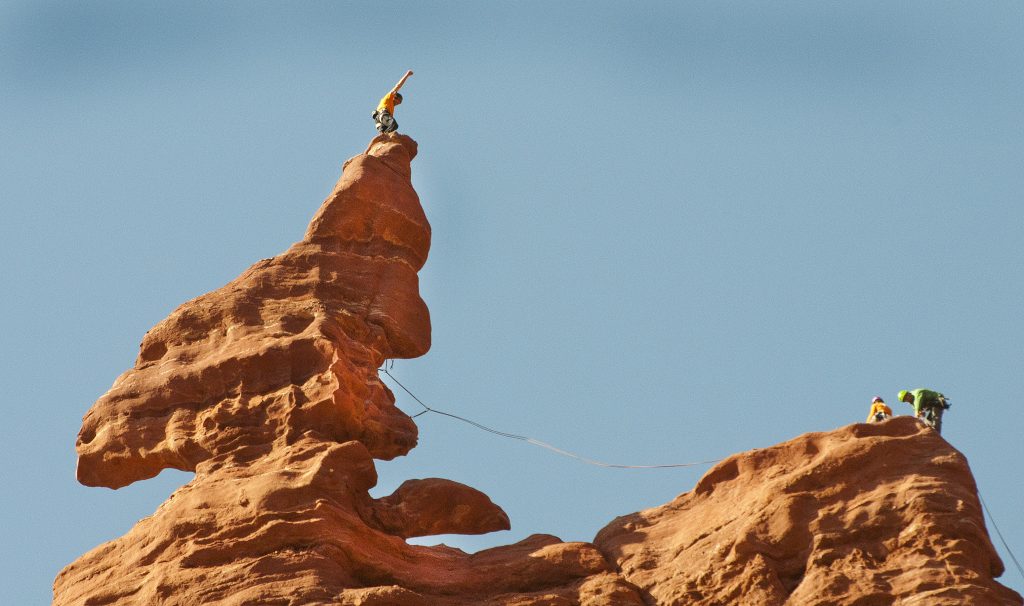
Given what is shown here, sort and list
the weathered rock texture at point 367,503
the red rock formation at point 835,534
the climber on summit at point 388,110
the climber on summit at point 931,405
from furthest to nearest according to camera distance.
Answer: the climber on summit at point 388,110, the climber on summit at point 931,405, the weathered rock texture at point 367,503, the red rock formation at point 835,534

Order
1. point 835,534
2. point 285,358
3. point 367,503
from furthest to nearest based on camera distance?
1. point 285,358
2. point 367,503
3. point 835,534

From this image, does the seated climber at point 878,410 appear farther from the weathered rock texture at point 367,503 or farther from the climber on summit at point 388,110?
the climber on summit at point 388,110

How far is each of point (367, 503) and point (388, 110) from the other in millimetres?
10843

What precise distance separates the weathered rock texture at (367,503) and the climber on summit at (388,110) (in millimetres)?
4508

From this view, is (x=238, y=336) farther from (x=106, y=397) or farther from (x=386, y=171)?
(x=386, y=171)

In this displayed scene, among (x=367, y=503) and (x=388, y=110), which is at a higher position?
(x=388, y=110)

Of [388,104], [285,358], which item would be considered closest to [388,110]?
[388,104]

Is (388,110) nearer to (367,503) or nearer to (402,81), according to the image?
(402,81)

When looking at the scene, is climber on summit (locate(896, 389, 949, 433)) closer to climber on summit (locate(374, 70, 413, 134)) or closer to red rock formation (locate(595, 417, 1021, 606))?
red rock formation (locate(595, 417, 1021, 606))

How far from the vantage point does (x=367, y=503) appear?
23.2 meters

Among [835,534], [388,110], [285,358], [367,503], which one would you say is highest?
[388,110]

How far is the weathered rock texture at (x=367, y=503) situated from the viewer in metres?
20.4

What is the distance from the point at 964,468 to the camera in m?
21.0

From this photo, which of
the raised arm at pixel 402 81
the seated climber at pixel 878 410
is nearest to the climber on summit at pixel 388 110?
the raised arm at pixel 402 81
